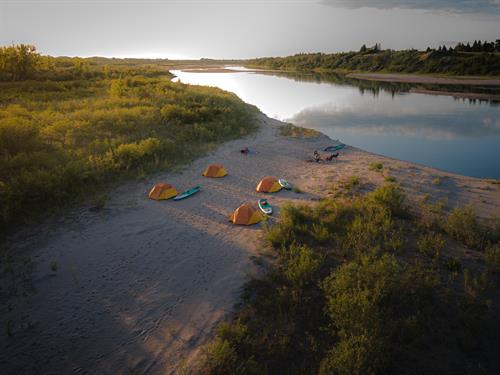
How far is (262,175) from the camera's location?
11.0 meters

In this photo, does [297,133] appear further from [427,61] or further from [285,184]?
[427,61]

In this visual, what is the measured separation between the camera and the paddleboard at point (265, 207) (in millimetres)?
7898

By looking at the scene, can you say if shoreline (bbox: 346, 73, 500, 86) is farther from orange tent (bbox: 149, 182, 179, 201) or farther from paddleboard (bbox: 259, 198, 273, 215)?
orange tent (bbox: 149, 182, 179, 201)

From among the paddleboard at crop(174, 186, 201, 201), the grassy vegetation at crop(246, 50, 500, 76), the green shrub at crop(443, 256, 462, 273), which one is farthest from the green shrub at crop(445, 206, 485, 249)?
the grassy vegetation at crop(246, 50, 500, 76)

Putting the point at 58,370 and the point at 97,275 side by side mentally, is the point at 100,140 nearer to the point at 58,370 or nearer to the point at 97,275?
the point at 97,275

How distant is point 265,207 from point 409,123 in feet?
58.2

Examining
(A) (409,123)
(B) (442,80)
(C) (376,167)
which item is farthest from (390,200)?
(B) (442,80)

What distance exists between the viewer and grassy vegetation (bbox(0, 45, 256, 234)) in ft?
25.4

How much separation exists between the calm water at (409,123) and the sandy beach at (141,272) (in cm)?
511

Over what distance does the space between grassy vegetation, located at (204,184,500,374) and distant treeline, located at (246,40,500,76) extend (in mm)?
47266

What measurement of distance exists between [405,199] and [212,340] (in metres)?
6.78

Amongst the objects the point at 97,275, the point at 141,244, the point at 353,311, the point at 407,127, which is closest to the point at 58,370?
the point at 97,275

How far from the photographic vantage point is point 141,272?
5625 millimetres

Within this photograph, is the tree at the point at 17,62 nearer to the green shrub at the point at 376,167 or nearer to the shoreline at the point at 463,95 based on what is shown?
the green shrub at the point at 376,167
